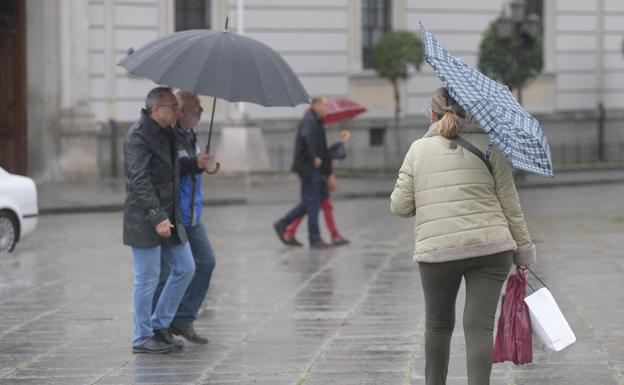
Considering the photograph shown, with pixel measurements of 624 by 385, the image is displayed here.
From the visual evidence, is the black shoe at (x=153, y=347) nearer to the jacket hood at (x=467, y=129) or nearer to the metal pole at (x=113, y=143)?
the jacket hood at (x=467, y=129)

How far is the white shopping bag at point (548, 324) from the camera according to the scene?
686cm

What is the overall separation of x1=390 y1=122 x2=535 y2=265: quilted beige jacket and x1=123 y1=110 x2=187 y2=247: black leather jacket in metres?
2.32

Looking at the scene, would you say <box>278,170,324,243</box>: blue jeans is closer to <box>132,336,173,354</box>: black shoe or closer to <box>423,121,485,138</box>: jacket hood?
<box>132,336,173,354</box>: black shoe

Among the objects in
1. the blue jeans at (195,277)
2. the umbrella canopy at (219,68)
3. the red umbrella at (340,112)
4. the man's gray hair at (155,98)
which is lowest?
the blue jeans at (195,277)

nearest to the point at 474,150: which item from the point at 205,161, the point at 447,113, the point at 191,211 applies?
the point at 447,113

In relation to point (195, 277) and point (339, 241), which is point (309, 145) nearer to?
point (339, 241)

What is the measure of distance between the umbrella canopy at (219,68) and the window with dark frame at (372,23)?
74.2ft

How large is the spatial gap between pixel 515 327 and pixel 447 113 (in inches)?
42.1

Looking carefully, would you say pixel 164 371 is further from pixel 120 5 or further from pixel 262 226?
pixel 120 5

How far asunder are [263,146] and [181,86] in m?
19.0

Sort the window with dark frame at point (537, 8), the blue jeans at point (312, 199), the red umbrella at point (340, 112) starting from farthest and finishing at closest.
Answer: the window with dark frame at point (537, 8)
the red umbrella at point (340, 112)
the blue jeans at point (312, 199)

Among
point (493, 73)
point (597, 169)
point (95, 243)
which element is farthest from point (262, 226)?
point (597, 169)

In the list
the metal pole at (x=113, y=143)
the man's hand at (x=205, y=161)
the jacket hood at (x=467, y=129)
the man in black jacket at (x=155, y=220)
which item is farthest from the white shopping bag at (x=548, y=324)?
the metal pole at (x=113, y=143)

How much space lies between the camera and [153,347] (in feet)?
29.8
